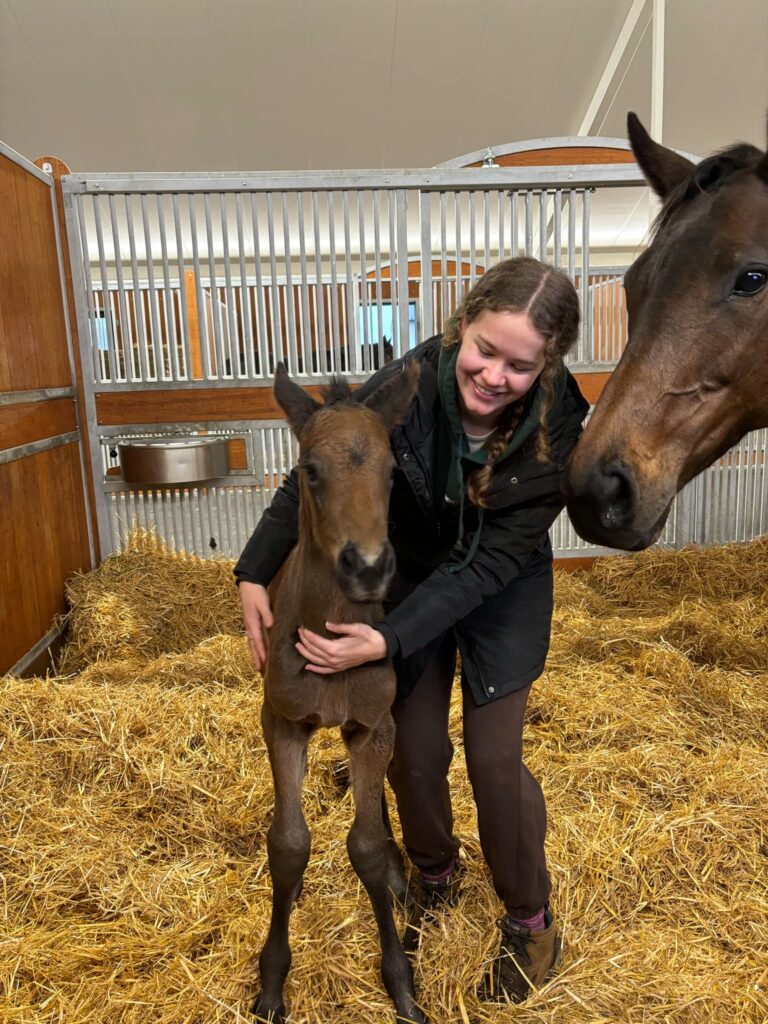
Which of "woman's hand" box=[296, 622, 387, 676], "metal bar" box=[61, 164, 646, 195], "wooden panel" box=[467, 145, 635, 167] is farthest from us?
"wooden panel" box=[467, 145, 635, 167]

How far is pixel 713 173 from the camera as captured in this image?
1.63 m

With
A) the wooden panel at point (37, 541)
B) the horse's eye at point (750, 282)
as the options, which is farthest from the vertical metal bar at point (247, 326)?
the horse's eye at point (750, 282)

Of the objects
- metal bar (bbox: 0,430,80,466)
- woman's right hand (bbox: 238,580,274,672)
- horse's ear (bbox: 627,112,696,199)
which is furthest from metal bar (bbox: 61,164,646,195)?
woman's right hand (bbox: 238,580,274,672)

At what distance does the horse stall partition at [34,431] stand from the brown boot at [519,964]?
2.51 metres

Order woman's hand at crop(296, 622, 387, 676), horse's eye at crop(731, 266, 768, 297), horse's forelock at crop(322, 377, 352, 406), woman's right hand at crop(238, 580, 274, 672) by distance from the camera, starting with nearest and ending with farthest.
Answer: horse's eye at crop(731, 266, 768, 297), woman's hand at crop(296, 622, 387, 676), horse's forelock at crop(322, 377, 352, 406), woman's right hand at crop(238, 580, 274, 672)

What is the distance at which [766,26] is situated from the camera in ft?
24.8

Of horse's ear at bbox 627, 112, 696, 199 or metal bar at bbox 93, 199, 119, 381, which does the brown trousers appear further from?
metal bar at bbox 93, 199, 119, 381

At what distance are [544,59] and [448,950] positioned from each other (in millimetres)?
8903

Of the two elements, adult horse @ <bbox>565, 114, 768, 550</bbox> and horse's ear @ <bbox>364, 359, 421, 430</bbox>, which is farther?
horse's ear @ <bbox>364, 359, 421, 430</bbox>

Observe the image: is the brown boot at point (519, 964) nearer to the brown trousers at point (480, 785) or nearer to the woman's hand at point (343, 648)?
the brown trousers at point (480, 785)

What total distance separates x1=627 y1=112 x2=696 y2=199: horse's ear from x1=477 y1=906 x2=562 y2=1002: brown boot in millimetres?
1918

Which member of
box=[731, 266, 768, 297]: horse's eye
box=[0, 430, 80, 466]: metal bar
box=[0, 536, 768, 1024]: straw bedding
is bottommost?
box=[0, 536, 768, 1024]: straw bedding

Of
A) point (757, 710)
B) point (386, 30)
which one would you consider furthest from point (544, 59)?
point (757, 710)

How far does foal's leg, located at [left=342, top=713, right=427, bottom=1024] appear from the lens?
1735 millimetres
